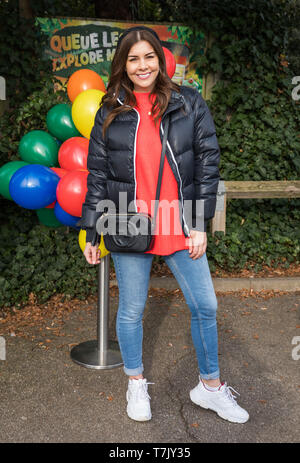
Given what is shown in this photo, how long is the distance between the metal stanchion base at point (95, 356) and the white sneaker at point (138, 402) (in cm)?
60

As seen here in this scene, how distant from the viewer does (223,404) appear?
8.56 feet

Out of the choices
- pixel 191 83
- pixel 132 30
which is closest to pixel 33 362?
pixel 132 30

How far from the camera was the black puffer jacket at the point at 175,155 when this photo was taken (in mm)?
2297

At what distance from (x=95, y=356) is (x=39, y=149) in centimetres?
146

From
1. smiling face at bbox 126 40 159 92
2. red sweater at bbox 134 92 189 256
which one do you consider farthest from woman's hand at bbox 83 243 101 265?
smiling face at bbox 126 40 159 92

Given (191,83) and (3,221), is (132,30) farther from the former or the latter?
(191,83)

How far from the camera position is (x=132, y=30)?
2.26 metres

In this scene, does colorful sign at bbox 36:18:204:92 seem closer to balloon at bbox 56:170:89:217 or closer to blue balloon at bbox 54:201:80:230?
blue balloon at bbox 54:201:80:230

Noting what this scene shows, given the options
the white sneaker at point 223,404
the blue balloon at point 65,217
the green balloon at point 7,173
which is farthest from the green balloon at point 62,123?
the white sneaker at point 223,404

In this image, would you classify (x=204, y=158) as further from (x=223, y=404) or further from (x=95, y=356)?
(x=95, y=356)

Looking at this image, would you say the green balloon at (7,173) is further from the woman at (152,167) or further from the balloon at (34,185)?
the woman at (152,167)

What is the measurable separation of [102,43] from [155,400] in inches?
149

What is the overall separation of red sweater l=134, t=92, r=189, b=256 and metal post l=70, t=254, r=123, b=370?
923 millimetres

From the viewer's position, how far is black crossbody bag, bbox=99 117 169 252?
2.30m
